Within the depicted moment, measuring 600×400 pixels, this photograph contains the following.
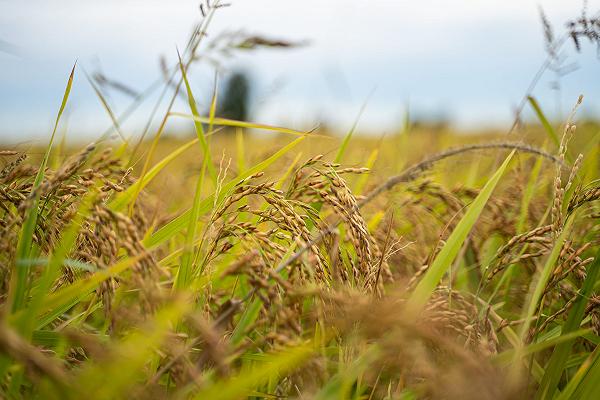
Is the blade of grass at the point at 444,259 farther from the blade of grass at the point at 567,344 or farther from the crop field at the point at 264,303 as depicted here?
the blade of grass at the point at 567,344

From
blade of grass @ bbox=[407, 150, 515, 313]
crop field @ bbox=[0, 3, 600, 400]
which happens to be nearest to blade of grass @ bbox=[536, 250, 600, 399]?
crop field @ bbox=[0, 3, 600, 400]

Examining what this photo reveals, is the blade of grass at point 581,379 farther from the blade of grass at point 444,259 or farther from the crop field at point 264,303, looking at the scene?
the blade of grass at point 444,259

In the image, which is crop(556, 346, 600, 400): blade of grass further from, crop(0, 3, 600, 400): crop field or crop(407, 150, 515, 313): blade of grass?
crop(407, 150, 515, 313): blade of grass

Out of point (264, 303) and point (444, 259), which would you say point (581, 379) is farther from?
point (264, 303)

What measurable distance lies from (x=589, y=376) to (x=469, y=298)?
2.10 ft

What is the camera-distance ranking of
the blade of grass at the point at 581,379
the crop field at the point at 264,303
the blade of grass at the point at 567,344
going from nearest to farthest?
the crop field at the point at 264,303 → the blade of grass at the point at 581,379 → the blade of grass at the point at 567,344

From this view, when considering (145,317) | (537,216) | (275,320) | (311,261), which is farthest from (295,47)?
(537,216)

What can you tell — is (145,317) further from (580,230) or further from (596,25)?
(580,230)

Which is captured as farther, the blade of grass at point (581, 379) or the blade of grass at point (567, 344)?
the blade of grass at point (567, 344)

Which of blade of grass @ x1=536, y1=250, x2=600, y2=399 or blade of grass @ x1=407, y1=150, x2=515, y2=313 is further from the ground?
blade of grass @ x1=407, y1=150, x2=515, y2=313

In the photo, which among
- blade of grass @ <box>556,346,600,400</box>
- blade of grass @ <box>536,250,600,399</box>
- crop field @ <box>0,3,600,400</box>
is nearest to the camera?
crop field @ <box>0,3,600,400</box>

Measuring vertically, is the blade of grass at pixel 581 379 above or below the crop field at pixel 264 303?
below

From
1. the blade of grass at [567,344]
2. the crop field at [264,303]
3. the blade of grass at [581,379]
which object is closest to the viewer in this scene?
the crop field at [264,303]

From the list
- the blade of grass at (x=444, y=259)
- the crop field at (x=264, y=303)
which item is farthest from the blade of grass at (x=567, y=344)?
the blade of grass at (x=444, y=259)
